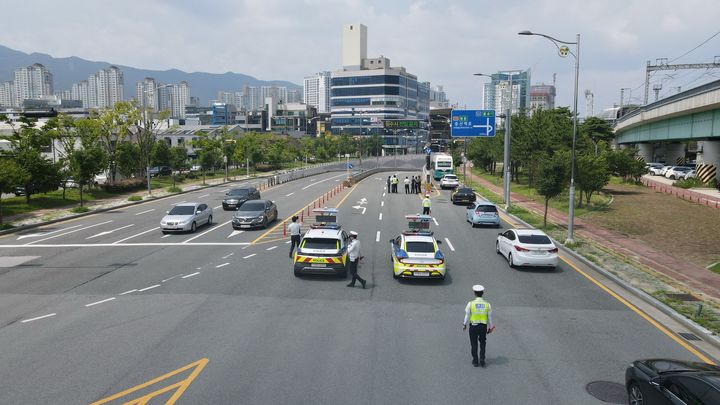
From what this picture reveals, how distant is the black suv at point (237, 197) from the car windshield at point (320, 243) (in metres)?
20.8

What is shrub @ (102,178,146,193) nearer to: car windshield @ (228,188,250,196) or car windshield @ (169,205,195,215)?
car windshield @ (228,188,250,196)

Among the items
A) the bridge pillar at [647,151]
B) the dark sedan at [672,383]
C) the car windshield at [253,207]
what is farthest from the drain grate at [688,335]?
the bridge pillar at [647,151]

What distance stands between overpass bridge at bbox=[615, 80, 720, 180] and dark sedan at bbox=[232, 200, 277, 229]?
29786 mm

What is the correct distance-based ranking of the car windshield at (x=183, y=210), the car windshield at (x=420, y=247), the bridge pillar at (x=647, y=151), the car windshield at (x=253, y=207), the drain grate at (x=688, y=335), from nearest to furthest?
the drain grate at (x=688, y=335)
the car windshield at (x=420, y=247)
the car windshield at (x=183, y=210)
the car windshield at (x=253, y=207)
the bridge pillar at (x=647, y=151)

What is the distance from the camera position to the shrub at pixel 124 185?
49.3 metres

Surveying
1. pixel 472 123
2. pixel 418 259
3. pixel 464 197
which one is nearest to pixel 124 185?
pixel 464 197

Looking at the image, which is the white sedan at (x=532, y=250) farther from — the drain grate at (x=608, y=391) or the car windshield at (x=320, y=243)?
the drain grate at (x=608, y=391)

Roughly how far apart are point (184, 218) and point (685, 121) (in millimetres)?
41698

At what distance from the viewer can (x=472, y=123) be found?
169 ft

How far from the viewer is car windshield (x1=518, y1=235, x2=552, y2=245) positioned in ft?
66.7

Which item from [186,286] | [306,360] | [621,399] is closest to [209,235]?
[186,286]

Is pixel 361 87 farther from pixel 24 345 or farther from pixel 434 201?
pixel 24 345

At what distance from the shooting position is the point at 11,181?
29.6m

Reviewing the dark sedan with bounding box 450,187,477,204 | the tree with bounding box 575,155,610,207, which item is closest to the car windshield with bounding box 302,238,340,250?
the tree with bounding box 575,155,610,207
